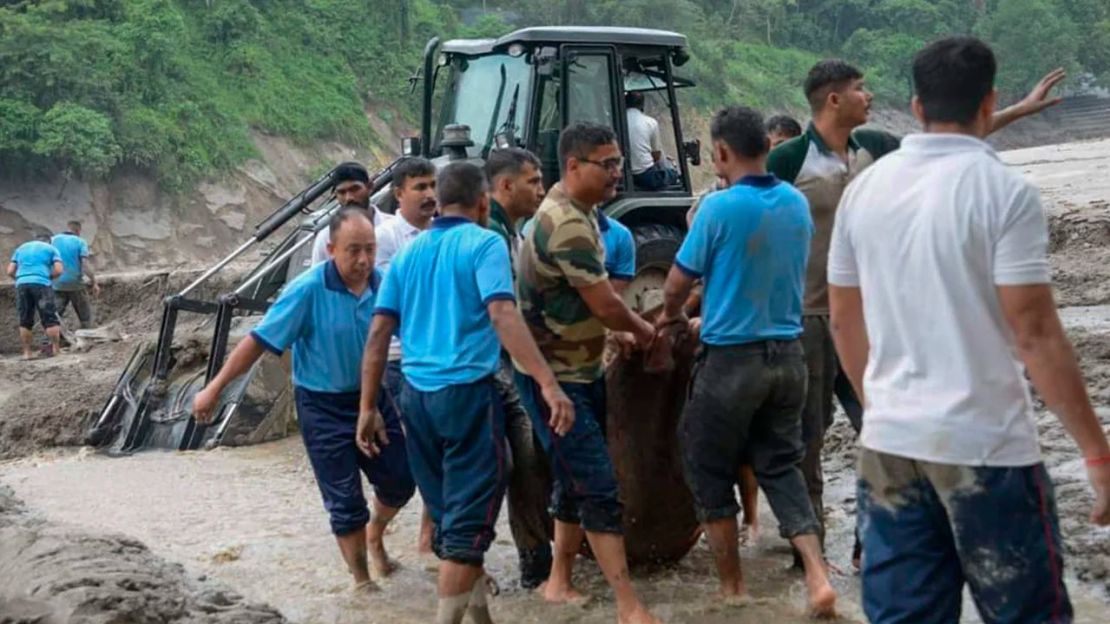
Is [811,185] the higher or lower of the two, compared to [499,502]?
higher

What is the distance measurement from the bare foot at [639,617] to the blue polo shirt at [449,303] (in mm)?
966

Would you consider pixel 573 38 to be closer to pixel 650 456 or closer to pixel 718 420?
pixel 650 456

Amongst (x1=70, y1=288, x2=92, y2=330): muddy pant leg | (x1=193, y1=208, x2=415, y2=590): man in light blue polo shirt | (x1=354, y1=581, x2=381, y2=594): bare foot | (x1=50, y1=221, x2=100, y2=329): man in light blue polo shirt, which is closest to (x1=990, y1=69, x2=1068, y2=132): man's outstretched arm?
(x1=193, y1=208, x2=415, y2=590): man in light blue polo shirt

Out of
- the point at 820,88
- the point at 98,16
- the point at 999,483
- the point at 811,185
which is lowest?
the point at 999,483

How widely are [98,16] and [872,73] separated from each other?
30115 millimetres

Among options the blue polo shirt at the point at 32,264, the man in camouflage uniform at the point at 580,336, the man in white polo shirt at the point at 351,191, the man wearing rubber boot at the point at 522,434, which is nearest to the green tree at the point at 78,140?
the blue polo shirt at the point at 32,264

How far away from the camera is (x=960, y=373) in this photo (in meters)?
2.79

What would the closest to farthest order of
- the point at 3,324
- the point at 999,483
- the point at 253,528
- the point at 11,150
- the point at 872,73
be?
the point at 999,483, the point at 253,528, the point at 3,324, the point at 11,150, the point at 872,73

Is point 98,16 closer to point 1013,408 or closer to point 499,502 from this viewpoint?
point 499,502

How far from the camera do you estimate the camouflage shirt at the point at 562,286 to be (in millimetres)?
4508

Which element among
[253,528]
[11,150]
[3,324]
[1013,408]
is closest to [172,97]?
[11,150]

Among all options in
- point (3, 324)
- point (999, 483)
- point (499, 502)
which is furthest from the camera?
point (3, 324)

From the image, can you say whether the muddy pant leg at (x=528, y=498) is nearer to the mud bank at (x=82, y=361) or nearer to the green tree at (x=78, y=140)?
the mud bank at (x=82, y=361)

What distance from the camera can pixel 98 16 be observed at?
27953 millimetres
